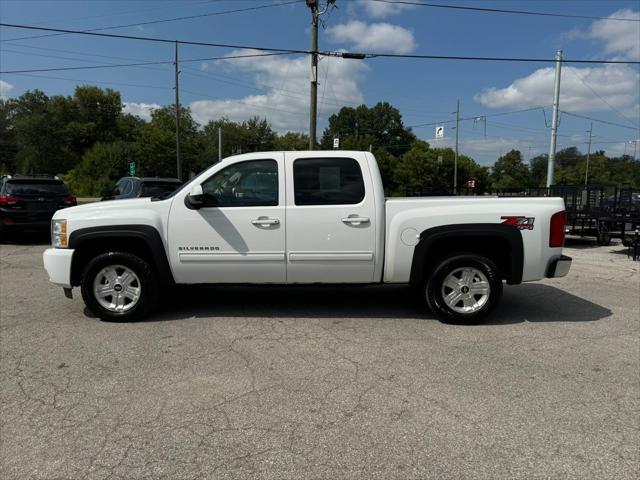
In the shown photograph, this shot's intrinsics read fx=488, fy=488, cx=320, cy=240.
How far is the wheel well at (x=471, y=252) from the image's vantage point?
5.39 meters

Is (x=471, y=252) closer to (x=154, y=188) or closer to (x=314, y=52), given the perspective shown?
(x=154, y=188)

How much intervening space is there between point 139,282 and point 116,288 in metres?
0.29

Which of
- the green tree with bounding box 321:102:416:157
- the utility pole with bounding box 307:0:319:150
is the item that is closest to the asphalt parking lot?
the utility pole with bounding box 307:0:319:150

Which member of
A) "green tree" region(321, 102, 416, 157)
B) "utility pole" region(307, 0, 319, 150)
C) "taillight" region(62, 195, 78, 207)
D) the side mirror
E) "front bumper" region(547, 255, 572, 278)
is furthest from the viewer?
"green tree" region(321, 102, 416, 157)

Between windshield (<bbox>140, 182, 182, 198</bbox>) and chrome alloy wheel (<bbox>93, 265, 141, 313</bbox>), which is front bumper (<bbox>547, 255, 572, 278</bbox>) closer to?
chrome alloy wheel (<bbox>93, 265, 141, 313</bbox>)

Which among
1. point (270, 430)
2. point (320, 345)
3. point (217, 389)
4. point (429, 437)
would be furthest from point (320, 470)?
point (320, 345)

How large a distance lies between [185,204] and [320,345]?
214 centimetres

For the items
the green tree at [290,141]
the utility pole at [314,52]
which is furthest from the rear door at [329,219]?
the green tree at [290,141]

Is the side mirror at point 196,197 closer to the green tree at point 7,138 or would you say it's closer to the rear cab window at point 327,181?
the rear cab window at point 327,181

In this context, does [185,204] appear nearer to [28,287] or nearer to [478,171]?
[28,287]

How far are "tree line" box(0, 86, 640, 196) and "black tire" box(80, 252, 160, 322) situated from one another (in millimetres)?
40294

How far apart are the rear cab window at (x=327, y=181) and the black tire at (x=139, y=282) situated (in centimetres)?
187

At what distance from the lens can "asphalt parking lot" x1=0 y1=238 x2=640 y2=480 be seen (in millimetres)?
2848

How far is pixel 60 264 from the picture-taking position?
214 inches
